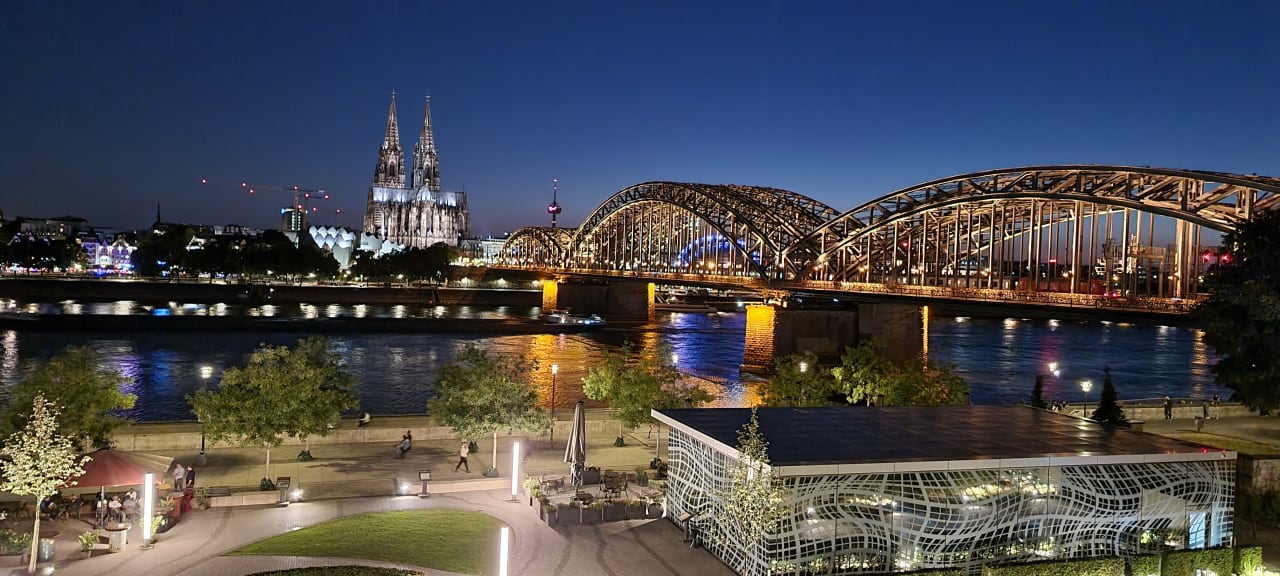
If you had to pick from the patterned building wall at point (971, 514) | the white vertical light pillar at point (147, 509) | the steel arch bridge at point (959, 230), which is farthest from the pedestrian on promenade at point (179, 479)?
the steel arch bridge at point (959, 230)

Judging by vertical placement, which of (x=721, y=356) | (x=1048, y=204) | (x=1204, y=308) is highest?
(x=1048, y=204)

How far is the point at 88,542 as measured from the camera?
657 inches

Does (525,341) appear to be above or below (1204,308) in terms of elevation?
below

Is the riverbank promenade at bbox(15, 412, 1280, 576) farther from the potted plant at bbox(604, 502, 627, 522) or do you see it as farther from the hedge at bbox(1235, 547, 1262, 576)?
the hedge at bbox(1235, 547, 1262, 576)

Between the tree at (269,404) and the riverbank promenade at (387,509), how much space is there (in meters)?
1.02

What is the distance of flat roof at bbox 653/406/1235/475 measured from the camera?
16.8m

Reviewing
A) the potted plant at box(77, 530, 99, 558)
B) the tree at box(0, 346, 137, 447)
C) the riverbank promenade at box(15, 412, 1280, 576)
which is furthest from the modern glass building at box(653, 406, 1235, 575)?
the tree at box(0, 346, 137, 447)

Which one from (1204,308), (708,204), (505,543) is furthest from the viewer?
(708,204)

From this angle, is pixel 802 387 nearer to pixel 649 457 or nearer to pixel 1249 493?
pixel 649 457

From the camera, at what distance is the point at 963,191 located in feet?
187

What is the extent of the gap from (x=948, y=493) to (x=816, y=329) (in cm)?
4831

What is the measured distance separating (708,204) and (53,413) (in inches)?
3030

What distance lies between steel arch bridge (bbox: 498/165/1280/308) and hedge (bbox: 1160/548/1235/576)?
78.1ft

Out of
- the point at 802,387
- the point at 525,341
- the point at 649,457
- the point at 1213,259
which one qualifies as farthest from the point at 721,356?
the point at 649,457
